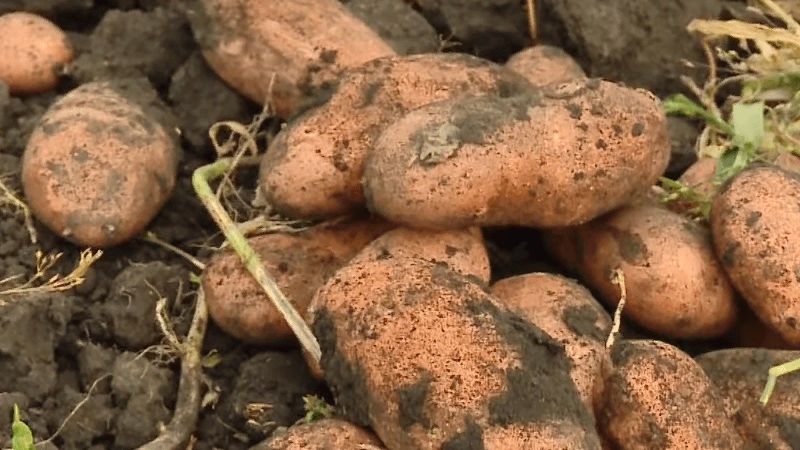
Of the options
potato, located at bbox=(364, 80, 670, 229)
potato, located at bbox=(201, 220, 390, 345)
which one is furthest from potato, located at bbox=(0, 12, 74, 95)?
potato, located at bbox=(364, 80, 670, 229)

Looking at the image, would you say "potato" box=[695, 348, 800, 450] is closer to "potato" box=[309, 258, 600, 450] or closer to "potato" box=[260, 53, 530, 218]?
"potato" box=[309, 258, 600, 450]

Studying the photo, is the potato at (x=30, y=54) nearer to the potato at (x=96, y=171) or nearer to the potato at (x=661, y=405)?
the potato at (x=96, y=171)

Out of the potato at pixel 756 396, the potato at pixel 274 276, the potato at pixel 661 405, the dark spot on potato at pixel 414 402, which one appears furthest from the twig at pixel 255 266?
A: the potato at pixel 756 396

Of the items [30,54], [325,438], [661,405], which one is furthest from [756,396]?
[30,54]

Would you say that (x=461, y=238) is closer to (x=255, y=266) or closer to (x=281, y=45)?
(x=255, y=266)

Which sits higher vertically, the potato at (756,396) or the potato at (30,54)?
the potato at (30,54)

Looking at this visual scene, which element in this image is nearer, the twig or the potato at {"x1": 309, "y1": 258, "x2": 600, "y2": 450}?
the potato at {"x1": 309, "y1": 258, "x2": 600, "y2": 450}
